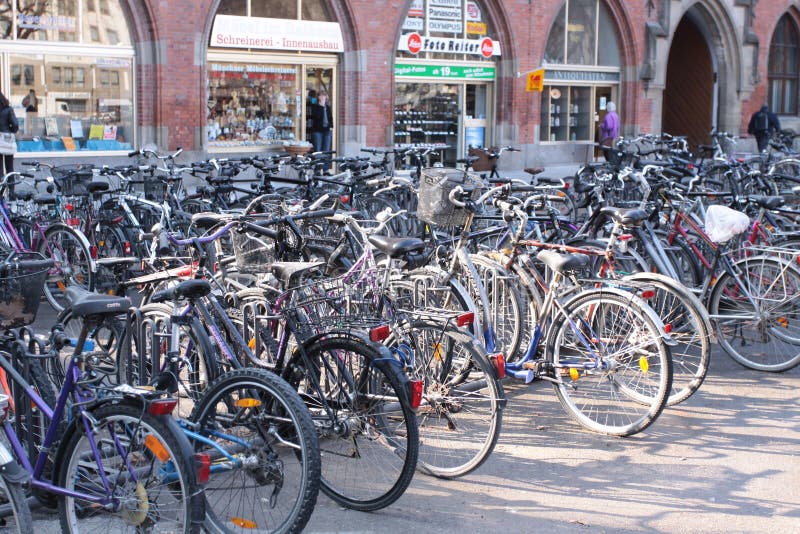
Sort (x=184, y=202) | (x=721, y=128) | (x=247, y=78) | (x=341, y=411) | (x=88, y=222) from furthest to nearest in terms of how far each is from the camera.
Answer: (x=721, y=128) → (x=247, y=78) → (x=184, y=202) → (x=88, y=222) → (x=341, y=411)

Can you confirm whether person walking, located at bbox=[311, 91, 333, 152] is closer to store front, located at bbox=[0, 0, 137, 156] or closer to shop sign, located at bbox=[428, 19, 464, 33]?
shop sign, located at bbox=[428, 19, 464, 33]

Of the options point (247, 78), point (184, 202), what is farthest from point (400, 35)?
point (184, 202)

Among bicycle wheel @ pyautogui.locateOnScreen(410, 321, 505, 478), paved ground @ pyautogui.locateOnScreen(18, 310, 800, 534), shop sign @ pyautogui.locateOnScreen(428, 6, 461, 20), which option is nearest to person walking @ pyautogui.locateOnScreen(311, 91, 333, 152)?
shop sign @ pyautogui.locateOnScreen(428, 6, 461, 20)

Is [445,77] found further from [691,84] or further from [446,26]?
[691,84]

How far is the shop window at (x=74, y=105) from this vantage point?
16.7 metres

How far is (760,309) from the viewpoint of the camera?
24.1ft

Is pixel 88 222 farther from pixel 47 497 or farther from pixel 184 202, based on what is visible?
pixel 47 497

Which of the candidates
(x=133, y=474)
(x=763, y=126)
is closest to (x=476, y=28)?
(x=763, y=126)

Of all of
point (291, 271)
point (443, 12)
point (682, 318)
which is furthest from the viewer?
point (443, 12)

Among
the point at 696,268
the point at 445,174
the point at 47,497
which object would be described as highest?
the point at 445,174

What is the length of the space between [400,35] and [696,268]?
1452 centimetres

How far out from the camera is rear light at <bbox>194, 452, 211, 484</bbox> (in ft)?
12.1

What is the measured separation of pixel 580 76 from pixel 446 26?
4.63 metres

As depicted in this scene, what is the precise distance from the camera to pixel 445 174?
6641 mm
